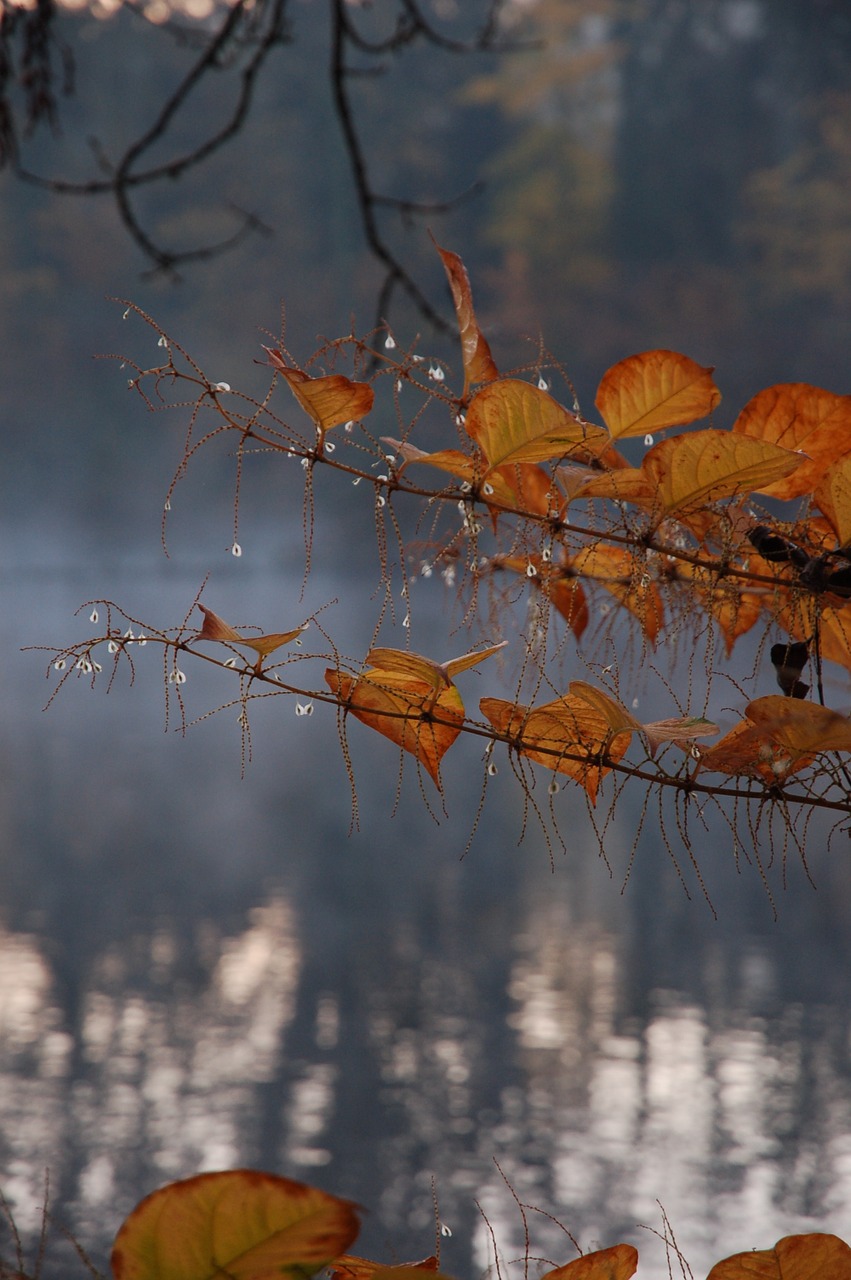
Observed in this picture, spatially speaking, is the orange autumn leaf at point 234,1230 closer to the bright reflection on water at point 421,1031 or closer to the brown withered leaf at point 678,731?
the brown withered leaf at point 678,731

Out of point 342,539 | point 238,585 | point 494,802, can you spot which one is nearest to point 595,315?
point 342,539

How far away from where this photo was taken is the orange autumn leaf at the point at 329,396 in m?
0.14

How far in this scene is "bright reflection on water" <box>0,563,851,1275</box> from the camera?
2.93 feet

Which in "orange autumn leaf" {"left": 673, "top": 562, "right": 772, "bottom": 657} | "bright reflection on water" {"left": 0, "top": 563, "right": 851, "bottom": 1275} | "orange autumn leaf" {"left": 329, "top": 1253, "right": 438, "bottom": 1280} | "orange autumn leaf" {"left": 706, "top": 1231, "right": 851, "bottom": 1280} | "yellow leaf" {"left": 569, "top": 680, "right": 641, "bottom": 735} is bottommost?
"bright reflection on water" {"left": 0, "top": 563, "right": 851, "bottom": 1275}

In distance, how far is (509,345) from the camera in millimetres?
3762

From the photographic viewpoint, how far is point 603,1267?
15cm

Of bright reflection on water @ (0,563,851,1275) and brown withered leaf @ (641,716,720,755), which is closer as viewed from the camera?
brown withered leaf @ (641,716,720,755)

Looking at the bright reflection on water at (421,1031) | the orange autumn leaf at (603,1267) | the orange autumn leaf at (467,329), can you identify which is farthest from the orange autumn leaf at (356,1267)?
the bright reflection on water at (421,1031)

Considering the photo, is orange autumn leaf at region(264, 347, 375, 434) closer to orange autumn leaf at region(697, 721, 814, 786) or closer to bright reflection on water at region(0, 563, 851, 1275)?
orange autumn leaf at region(697, 721, 814, 786)

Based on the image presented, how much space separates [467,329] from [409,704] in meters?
0.06

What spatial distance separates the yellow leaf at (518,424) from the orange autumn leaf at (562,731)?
0.12 feet

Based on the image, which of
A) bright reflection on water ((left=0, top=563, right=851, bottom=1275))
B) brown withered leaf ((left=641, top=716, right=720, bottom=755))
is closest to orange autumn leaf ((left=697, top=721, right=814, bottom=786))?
brown withered leaf ((left=641, top=716, right=720, bottom=755))

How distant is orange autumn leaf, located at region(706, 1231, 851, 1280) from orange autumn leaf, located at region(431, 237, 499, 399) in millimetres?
121

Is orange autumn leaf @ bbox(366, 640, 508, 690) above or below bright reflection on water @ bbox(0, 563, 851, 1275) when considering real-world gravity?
above
